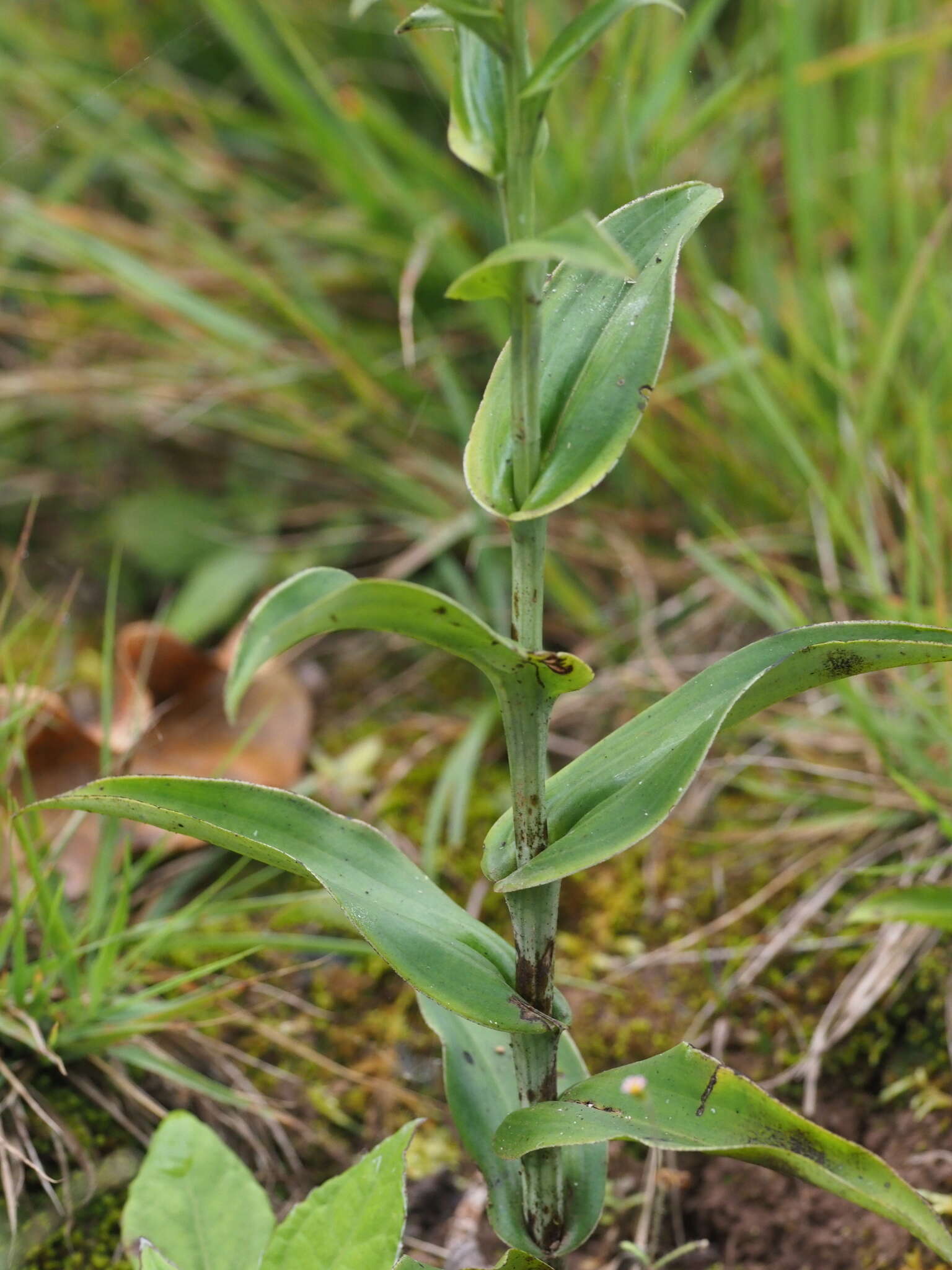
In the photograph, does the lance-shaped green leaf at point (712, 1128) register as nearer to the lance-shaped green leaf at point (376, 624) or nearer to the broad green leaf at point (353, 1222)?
the broad green leaf at point (353, 1222)

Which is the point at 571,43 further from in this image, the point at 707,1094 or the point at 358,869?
the point at 707,1094

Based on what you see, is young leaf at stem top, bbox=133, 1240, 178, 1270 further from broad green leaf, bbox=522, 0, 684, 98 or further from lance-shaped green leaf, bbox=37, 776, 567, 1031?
broad green leaf, bbox=522, 0, 684, 98

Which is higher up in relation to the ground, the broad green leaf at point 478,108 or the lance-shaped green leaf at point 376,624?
the broad green leaf at point 478,108

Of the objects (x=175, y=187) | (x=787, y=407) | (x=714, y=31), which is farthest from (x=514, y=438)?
(x=714, y=31)

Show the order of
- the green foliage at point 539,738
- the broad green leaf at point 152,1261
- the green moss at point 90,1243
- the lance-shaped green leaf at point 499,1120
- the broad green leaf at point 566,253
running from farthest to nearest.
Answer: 1. the green moss at point 90,1243
2. the lance-shaped green leaf at point 499,1120
3. the broad green leaf at point 152,1261
4. the green foliage at point 539,738
5. the broad green leaf at point 566,253

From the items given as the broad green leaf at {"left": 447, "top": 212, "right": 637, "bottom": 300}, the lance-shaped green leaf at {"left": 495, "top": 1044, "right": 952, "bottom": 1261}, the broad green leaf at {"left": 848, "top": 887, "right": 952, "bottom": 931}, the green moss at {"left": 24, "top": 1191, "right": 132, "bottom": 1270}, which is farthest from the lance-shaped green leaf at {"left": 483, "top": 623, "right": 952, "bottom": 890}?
the green moss at {"left": 24, "top": 1191, "right": 132, "bottom": 1270}

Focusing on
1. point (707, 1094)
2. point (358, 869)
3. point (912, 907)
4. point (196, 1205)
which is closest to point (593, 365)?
point (358, 869)

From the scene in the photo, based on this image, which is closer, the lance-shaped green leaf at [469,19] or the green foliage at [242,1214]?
the lance-shaped green leaf at [469,19]

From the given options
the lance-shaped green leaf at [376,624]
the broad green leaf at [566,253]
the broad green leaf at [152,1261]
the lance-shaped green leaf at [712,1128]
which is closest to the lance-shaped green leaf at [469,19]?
the broad green leaf at [566,253]

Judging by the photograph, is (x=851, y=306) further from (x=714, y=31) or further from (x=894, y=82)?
(x=714, y=31)
